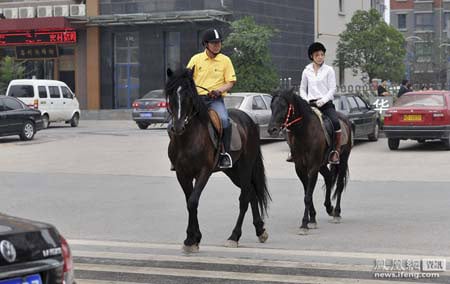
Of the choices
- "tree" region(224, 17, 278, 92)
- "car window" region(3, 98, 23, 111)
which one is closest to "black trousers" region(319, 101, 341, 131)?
"car window" region(3, 98, 23, 111)

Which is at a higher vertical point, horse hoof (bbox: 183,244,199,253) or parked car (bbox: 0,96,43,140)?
parked car (bbox: 0,96,43,140)

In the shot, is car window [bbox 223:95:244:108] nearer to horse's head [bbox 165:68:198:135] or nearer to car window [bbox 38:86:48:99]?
car window [bbox 38:86:48:99]

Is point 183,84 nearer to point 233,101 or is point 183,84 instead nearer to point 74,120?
point 233,101

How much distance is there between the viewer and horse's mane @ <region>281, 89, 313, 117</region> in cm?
990

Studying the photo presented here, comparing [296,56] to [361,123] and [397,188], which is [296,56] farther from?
[397,188]

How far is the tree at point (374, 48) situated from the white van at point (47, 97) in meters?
16.0

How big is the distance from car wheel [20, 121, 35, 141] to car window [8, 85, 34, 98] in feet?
17.3

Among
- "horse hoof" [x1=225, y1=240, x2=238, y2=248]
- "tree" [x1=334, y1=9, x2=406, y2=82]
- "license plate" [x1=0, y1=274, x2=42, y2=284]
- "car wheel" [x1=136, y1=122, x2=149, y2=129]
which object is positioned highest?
"tree" [x1=334, y1=9, x2=406, y2=82]

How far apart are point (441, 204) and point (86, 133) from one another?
67.2ft

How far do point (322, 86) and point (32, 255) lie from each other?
23.6 feet

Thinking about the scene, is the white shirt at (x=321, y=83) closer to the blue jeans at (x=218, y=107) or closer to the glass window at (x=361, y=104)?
the blue jeans at (x=218, y=107)

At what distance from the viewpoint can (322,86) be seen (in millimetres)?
10625

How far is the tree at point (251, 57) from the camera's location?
119 feet

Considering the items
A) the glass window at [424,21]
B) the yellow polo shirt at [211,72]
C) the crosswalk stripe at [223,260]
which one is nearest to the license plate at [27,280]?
the crosswalk stripe at [223,260]
